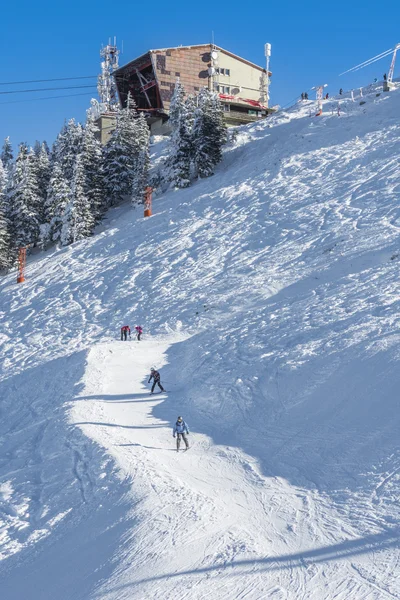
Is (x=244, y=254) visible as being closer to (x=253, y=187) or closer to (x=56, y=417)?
(x=253, y=187)

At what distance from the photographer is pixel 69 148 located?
54.7 metres

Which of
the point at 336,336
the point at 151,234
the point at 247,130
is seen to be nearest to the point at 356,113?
the point at 247,130

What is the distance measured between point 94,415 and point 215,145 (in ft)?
109

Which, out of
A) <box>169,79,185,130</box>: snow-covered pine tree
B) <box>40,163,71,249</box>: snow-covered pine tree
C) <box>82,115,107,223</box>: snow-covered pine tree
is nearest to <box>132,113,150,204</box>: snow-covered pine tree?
<box>82,115,107,223</box>: snow-covered pine tree

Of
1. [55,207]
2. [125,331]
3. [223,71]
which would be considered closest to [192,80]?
[223,71]

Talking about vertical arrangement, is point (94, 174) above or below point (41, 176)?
below

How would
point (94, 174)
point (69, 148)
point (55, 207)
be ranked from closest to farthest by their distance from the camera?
point (55, 207)
point (94, 174)
point (69, 148)

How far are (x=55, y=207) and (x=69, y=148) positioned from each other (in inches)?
488

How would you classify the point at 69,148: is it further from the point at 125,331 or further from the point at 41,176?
the point at 125,331

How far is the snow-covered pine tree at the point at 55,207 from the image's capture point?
44.5 meters

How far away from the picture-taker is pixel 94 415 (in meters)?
17.4

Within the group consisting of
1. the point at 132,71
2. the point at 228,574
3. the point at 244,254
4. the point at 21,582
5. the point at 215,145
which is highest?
the point at 132,71

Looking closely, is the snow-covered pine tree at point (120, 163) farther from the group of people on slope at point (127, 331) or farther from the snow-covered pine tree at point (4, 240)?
the group of people on slope at point (127, 331)

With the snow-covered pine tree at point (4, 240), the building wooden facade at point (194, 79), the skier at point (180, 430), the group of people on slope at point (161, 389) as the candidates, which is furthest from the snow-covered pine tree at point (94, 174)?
the skier at point (180, 430)
